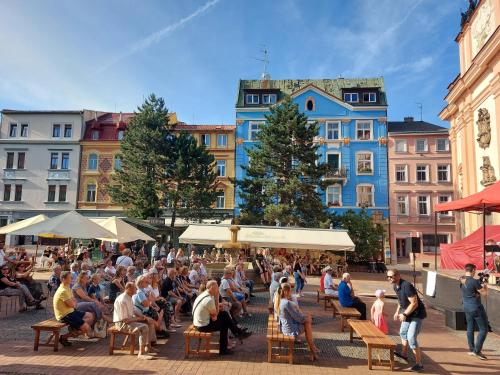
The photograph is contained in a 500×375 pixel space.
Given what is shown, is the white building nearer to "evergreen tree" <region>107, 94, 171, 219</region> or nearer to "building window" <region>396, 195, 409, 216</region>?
"evergreen tree" <region>107, 94, 171, 219</region>

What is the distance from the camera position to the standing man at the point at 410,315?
6.66 meters

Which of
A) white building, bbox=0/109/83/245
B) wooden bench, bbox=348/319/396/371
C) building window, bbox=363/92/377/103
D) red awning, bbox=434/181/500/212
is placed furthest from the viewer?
white building, bbox=0/109/83/245

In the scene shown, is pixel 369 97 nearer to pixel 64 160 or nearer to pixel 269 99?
pixel 269 99

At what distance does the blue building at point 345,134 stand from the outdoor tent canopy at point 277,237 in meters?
13.2

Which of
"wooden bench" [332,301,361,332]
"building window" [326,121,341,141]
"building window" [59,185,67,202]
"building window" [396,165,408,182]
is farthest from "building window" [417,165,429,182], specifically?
"building window" [59,185,67,202]

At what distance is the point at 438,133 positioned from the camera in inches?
1537

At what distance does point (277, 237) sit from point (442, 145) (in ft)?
85.4

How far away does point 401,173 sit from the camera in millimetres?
39562

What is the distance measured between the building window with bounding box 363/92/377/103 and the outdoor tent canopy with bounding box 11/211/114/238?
29.9 metres

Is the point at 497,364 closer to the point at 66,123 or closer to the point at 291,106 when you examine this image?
the point at 291,106

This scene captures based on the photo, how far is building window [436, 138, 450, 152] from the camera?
39.0 metres

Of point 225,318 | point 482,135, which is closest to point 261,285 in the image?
point 225,318

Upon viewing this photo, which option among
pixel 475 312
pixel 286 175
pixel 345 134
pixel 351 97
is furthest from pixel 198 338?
pixel 351 97

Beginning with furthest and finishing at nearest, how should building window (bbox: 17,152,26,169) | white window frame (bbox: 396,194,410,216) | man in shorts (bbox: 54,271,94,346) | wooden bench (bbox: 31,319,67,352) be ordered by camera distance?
white window frame (bbox: 396,194,410,216) < building window (bbox: 17,152,26,169) < man in shorts (bbox: 54,271,94,346) < wooden bench (bbox: 31,319,67,352)
